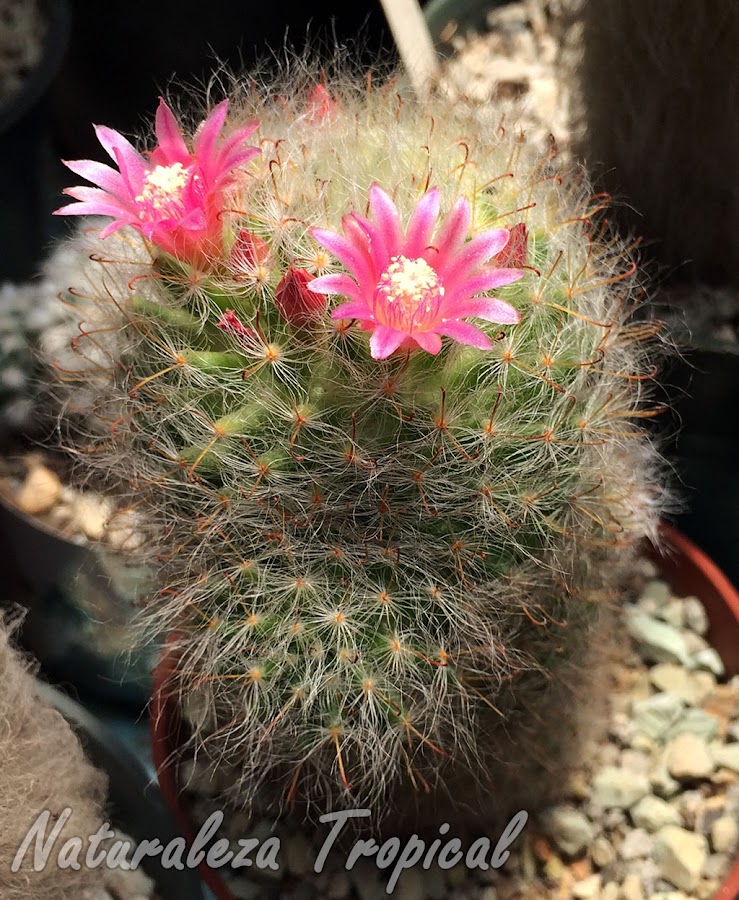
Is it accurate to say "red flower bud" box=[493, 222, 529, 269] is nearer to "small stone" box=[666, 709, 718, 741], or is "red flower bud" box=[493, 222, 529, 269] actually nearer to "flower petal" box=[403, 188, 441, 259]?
"flower petal" box=[403, 188, 441, 259]

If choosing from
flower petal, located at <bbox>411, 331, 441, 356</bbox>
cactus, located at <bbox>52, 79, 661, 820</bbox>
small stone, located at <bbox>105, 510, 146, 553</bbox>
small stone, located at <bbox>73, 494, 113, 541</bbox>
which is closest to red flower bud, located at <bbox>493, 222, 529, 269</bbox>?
cactus, located at <bbox>52, 79, 661, 820</bbox>

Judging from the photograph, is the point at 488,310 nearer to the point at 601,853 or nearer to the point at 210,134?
the point at 210,134

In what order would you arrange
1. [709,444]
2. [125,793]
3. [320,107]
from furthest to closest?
[709,444], [125,793], [320,107]

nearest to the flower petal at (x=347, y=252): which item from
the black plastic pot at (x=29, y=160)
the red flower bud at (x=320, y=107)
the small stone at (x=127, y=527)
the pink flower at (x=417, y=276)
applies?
the pink flower at (x=417, y=276)

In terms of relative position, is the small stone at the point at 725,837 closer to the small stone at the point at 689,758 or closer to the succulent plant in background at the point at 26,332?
the small stone at the point at 689,758

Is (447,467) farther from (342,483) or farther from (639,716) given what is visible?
(639,716)

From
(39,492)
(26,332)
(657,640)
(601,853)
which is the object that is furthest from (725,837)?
(26,332)
